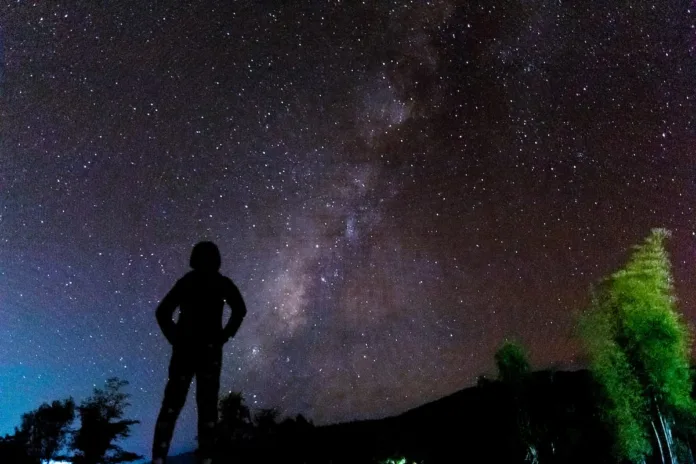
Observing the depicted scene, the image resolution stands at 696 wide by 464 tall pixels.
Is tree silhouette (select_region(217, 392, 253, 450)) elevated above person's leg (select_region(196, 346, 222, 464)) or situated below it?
above

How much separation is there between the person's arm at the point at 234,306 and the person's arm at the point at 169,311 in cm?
51

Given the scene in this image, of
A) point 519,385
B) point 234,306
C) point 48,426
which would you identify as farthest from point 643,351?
Result: point 48,426

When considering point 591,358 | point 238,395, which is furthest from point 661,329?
point 238,395

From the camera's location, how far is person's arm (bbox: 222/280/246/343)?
5516 millimetres

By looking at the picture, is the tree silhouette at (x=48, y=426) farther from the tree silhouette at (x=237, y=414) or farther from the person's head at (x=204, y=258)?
the person's head at (x=204, y=258)

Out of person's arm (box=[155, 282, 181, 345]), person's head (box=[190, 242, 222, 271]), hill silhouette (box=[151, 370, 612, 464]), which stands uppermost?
person's head (box=[190, 242, 222, 271])

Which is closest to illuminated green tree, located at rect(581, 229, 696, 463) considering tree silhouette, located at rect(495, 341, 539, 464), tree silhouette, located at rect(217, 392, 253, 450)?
tree silhouette, located at rect(495, 341, 539, 464)

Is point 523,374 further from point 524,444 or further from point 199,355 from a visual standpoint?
point 199,355

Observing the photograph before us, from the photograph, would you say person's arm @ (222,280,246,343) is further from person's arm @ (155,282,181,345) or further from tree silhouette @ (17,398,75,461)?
tree silhouette @ (17,398,75,461)

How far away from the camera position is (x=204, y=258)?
550cm

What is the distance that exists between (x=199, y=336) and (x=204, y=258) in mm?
813

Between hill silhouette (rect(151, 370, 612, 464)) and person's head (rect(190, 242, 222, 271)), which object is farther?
hill silhouette (rect(151, 370, 612, 464))

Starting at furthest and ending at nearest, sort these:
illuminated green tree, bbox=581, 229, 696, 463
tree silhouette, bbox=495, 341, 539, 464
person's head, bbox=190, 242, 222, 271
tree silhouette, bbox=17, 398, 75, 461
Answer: tree silhouette, bbox=17, 398, 75, 461
tree silhouette, bbox=495, 341, 539, 464
illuminated green tree, bbox=581, 229, 696, 463
person's head, bbox=190, 242, 222, 271

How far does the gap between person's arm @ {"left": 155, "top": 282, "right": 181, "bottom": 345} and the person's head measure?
0.93 feet
